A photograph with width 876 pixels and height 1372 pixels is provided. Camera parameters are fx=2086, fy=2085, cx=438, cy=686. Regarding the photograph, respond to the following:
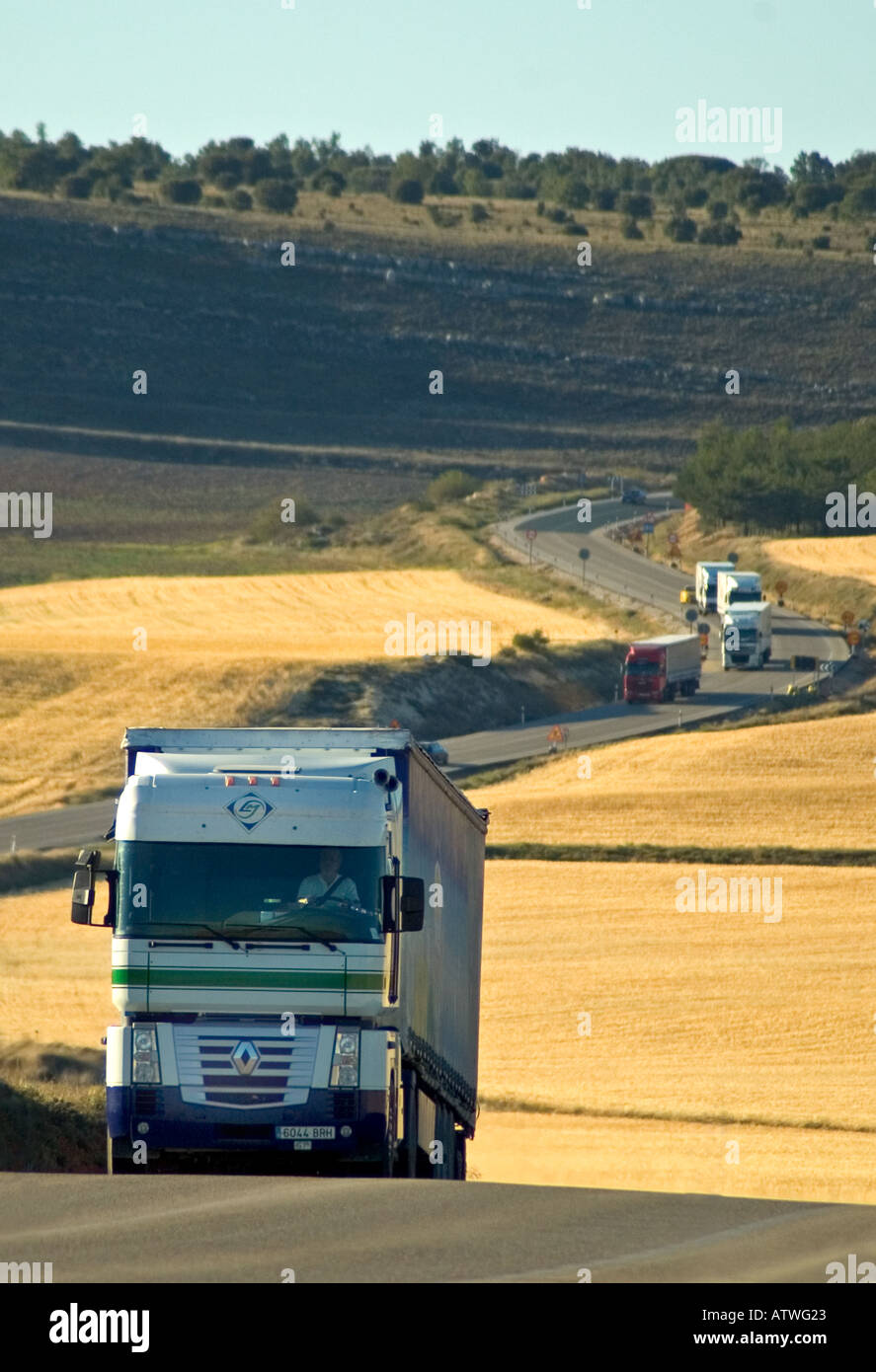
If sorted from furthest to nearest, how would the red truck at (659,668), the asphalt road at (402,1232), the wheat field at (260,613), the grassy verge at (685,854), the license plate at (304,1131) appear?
the wheat field at (260,613)
the red truck at (659,668)
the grassy verge at (685,854)
the license plate at (304,1131)
the asphalt road at (402,1232)

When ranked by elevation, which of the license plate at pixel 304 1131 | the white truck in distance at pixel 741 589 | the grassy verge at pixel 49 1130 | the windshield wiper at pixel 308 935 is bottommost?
the white truck in distance at pixel 741 589

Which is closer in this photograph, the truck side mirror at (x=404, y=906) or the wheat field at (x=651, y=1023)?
the truck side mirror at (x=404, y=906)

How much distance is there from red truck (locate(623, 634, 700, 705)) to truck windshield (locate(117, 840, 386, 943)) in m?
63.8

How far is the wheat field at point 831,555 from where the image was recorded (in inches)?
4257

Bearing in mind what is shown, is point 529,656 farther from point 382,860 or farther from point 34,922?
point 382,860

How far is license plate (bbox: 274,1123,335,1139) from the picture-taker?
1625 centimetres

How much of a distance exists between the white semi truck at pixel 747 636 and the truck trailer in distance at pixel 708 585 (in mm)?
11627

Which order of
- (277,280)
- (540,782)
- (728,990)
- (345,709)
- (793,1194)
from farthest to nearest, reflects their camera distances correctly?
1. (277,280)
2. (345,709)
3. (540,782)
4. (728,990)
5. (793,1194)

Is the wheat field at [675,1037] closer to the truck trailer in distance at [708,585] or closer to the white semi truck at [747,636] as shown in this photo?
the white semi truck at [747,636]

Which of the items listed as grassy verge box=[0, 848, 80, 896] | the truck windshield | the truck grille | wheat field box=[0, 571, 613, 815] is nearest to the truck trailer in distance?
wheat field box=[0, 571, 613, 815]

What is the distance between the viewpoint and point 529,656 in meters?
86.4

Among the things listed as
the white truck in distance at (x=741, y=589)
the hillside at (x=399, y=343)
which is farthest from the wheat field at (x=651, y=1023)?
the hillside at (x=399, y=343)

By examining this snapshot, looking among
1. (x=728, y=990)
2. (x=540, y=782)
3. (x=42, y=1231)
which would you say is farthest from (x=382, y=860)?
(x=540, y=782)

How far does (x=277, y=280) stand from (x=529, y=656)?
10190 cm
